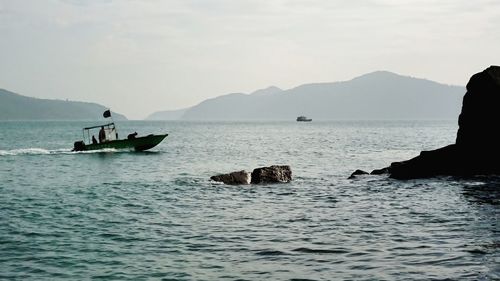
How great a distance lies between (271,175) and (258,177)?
113cm

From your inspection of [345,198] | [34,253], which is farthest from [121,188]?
[34,253]

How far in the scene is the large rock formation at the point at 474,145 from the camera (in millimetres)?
34469

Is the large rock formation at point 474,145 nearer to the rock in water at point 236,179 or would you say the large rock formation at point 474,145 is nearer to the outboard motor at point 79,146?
the rock in water at point 236,179

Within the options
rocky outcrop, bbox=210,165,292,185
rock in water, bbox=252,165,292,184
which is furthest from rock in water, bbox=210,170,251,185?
rock in water, bbox=252,165,292,184

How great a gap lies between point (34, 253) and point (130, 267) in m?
3.63

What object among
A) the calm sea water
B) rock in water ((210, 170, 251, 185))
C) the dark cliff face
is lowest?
the calm sea water

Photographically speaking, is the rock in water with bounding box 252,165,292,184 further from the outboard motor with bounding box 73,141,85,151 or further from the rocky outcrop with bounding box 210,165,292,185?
the outboard motor with bounding box 73,141,85,151

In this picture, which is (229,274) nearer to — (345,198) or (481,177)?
(345,198)

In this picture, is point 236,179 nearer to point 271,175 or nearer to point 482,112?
point 271,175

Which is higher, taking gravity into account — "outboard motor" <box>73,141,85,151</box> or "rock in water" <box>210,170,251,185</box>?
"outboard motor" <box>73,141,85,151</box>

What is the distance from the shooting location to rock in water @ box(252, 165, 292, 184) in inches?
1346

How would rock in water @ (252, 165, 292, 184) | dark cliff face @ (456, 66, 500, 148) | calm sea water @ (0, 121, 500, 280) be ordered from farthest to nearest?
dark cliff face @ (456, 66, 500, 148), rock in water @ (252, 165, 292, 184), calm sea water @ (0, 121, 500, 280)

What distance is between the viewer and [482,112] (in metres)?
35.1

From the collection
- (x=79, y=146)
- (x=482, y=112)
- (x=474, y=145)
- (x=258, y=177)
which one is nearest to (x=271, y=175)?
(x=258, y=177)
